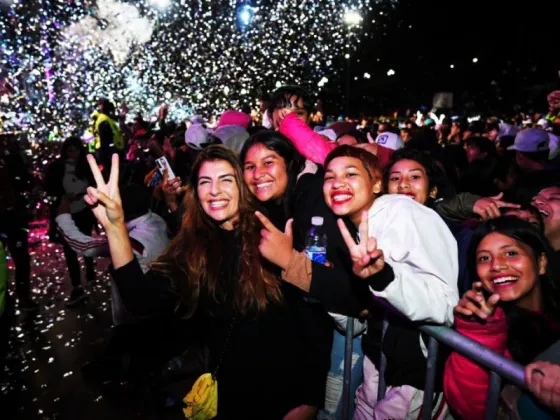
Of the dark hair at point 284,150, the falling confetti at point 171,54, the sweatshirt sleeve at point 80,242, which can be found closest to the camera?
the dark hair at point 284,150

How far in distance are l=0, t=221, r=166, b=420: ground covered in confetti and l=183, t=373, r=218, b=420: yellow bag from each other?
1.80m

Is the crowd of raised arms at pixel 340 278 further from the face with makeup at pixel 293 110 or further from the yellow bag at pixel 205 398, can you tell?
the face with makeup at pixel 293 110

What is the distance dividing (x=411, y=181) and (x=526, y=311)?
1.34m

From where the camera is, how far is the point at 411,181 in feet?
10.8

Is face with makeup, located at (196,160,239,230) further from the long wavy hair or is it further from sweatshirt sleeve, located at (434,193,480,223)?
sweatshirt sleeve, located at (434,193,480,223)

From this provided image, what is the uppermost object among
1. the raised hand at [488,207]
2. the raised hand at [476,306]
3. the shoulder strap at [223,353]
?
the raised hand at [488,207]

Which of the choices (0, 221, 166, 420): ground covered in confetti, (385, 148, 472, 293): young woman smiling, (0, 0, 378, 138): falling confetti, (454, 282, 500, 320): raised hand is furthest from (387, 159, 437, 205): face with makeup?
(0, 0, 378, 138): falling confetti

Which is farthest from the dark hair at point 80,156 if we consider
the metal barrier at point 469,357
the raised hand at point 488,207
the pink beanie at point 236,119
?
the raised hand at point 488,207

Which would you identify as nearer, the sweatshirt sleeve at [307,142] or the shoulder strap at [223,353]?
the shoulder strap at [223,353]

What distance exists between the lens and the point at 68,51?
13648 mm

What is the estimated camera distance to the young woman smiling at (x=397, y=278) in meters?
1.93

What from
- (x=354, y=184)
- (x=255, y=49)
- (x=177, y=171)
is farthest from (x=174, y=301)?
(x=255, y=49)

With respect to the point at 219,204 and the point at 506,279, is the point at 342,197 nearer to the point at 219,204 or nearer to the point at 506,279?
the point at 219,204

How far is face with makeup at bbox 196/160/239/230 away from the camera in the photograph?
2607mm
